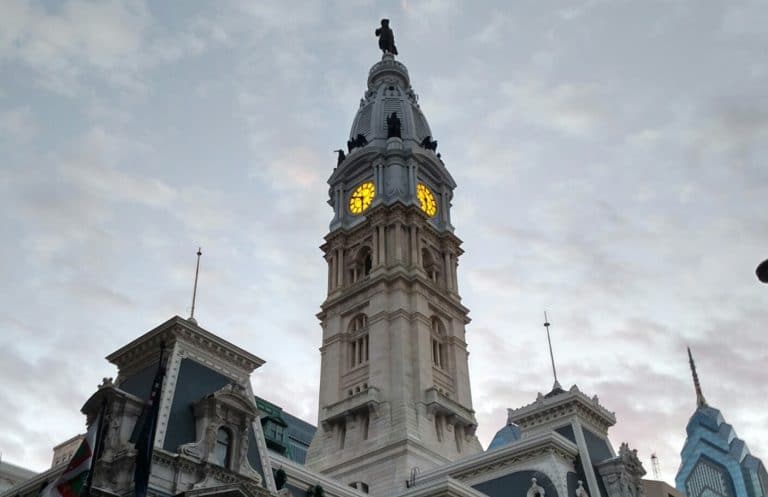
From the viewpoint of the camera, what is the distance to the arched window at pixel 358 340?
75000 millimetres

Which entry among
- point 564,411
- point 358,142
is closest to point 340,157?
point 358,142

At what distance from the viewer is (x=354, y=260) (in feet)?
267

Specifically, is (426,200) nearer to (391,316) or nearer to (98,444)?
(391,316)

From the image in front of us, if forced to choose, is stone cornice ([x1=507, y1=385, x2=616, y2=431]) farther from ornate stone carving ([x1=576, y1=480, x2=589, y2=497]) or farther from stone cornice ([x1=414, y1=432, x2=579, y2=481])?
ornate stone carving ([x1=576, y1=480, x2=589, y2=497])

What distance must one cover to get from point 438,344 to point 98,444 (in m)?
46.0

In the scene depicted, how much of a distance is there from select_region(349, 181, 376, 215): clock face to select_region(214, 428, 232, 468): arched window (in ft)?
156

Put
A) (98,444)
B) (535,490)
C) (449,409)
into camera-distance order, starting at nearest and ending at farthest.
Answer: (98,444) < (535,490) < (449,409)

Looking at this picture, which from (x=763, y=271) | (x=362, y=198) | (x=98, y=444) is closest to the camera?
(x=763, y=271)

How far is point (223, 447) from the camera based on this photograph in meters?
37.9

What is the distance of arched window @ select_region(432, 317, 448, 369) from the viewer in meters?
75.9

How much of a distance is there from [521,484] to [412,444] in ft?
47.0

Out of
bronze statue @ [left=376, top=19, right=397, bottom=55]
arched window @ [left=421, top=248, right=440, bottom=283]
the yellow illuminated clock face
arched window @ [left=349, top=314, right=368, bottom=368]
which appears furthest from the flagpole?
bronze statue @ [left=376, top=19, right=397, bottom=55]

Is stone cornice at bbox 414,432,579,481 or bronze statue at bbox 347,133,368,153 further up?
bronze statue at bbox 347,133,368,153

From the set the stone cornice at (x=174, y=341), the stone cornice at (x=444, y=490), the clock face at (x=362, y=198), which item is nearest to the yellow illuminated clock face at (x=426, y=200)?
the clock face at (x=362, y=198)
